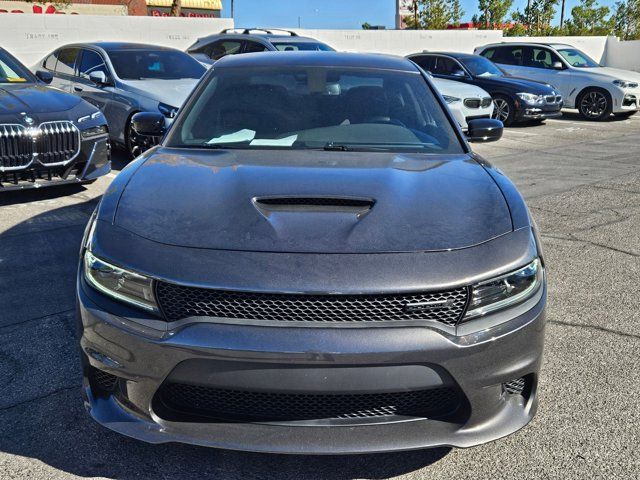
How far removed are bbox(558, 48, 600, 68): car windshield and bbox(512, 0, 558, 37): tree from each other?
26.2m

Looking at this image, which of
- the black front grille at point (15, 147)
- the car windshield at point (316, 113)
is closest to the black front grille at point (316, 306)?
the car windshield at point (316, 113)

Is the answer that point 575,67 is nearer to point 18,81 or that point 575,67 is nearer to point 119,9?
point 18,81

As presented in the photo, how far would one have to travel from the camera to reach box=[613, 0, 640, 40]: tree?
43406mm

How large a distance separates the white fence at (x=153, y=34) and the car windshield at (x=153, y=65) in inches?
359

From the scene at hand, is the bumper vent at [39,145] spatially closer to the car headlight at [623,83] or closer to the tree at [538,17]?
the car headlight at [623,83]

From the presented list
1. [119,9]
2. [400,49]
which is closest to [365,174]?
[400,49]

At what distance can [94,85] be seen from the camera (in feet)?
29.1

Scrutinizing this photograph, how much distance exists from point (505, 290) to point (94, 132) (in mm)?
5292

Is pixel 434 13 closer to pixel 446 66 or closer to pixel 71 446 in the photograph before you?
pixel 446 66

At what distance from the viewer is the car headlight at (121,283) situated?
88.4 inches

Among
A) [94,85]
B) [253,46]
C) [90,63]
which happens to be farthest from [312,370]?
[253,46]

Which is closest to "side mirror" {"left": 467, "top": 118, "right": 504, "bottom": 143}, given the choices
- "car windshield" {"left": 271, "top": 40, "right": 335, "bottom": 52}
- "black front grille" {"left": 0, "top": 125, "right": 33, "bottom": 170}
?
"black front grille" {"left": 0, "top": 125, "right": 33, "bottom": 170}

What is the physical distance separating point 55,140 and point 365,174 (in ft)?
14.2

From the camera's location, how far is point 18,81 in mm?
7145
